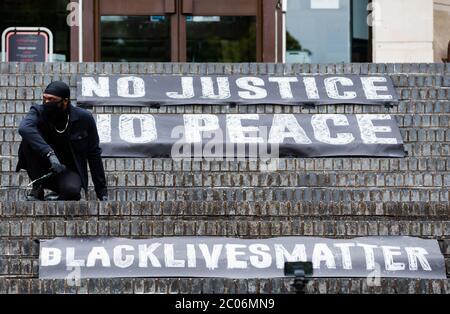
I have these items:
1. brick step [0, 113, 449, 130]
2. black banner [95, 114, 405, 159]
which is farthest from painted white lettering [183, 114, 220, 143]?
brick step [0, 113, 449, 130]

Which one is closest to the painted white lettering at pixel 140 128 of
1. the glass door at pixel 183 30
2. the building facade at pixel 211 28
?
the building facade at pixel 211 28

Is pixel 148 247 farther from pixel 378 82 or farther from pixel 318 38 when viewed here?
pixel 318 38

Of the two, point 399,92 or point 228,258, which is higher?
point 399,92

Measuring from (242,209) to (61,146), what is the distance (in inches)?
64.2

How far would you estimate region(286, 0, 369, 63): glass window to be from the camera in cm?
1630

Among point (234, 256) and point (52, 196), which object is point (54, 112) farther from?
point (234, 256)

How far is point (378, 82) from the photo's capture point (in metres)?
13.2

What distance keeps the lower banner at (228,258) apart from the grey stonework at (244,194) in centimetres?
14

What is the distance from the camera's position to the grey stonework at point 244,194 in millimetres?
9125

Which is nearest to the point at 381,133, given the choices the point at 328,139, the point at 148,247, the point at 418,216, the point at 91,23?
the point at 328,139

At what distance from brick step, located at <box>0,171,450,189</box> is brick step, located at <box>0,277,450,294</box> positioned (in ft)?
7.30

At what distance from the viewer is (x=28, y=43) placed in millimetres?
15625

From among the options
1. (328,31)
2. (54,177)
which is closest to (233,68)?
(328,31)

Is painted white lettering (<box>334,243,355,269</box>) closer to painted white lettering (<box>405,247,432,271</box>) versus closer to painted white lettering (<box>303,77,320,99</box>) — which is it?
painted white lettering (<box>405,247,432,271</box>)
